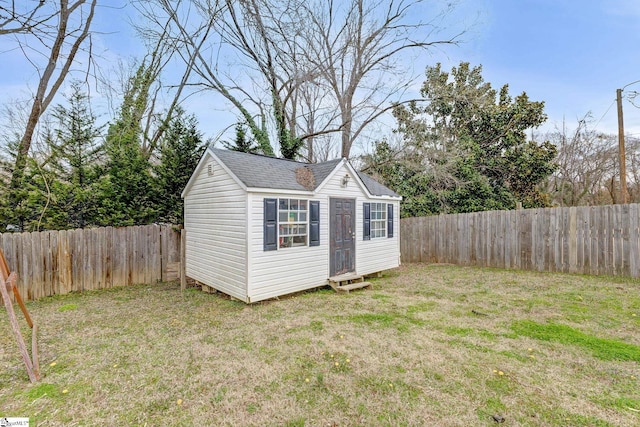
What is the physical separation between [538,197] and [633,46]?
20.2 ft

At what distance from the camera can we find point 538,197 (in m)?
13.1

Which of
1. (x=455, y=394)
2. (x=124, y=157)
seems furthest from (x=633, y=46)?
(x=124, y=157)

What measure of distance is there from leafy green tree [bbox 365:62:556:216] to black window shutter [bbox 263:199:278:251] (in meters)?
9.42

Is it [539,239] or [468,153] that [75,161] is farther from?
[468,153]

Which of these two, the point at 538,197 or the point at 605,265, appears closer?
the point at 605,265

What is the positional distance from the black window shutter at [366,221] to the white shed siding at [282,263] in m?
1.42

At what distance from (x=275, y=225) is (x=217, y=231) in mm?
1525

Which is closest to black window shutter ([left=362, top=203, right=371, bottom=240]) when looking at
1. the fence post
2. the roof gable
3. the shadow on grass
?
the roof gable

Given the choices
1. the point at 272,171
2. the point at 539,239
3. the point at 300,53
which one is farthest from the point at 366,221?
the point at 300,53

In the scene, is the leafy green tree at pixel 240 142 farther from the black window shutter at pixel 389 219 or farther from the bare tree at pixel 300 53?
the black window shutter at pixel 389 219

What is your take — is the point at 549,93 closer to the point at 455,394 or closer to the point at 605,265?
the point at 605,265

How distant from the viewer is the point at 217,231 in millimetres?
Answer: 6512

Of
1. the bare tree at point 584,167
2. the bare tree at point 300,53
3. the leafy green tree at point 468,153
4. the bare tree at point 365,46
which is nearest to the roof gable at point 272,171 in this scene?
the bare tree at point 300,53

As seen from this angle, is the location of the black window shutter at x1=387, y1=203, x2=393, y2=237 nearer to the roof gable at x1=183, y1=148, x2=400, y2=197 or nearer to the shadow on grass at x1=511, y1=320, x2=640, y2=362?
the roof gable at x1=183, y1=148, x2=400, y2=197
